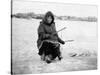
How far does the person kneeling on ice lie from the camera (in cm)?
224

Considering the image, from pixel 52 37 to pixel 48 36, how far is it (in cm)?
6

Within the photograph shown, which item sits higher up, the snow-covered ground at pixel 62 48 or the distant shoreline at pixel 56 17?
the distant shoreline at pixel 56 17

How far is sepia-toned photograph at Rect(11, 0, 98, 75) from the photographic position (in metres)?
2.15

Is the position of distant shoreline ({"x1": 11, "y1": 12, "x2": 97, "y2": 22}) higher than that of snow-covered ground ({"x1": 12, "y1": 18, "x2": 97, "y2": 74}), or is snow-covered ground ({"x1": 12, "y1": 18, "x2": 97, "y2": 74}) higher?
distant shoreline ({"x1": 11, "y1": 12, "x2": 97, "y2": 22})

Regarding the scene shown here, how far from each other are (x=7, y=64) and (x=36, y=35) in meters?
0.50

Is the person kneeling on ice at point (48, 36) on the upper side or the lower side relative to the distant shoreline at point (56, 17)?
lower

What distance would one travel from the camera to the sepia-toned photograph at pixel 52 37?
2.15 meters

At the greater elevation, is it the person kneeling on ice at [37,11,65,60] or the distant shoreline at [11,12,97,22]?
the distant shoreline at [11,12,97,22]

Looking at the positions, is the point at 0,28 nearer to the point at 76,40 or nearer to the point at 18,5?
the point at 18,5

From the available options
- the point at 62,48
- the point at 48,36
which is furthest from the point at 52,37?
the point at 62,48

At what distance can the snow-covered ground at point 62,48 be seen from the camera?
2.14 m

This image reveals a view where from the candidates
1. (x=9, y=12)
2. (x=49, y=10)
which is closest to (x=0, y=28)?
(x=9, y=12)

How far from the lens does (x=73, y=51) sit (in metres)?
2.38

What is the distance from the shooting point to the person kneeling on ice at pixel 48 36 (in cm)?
224
